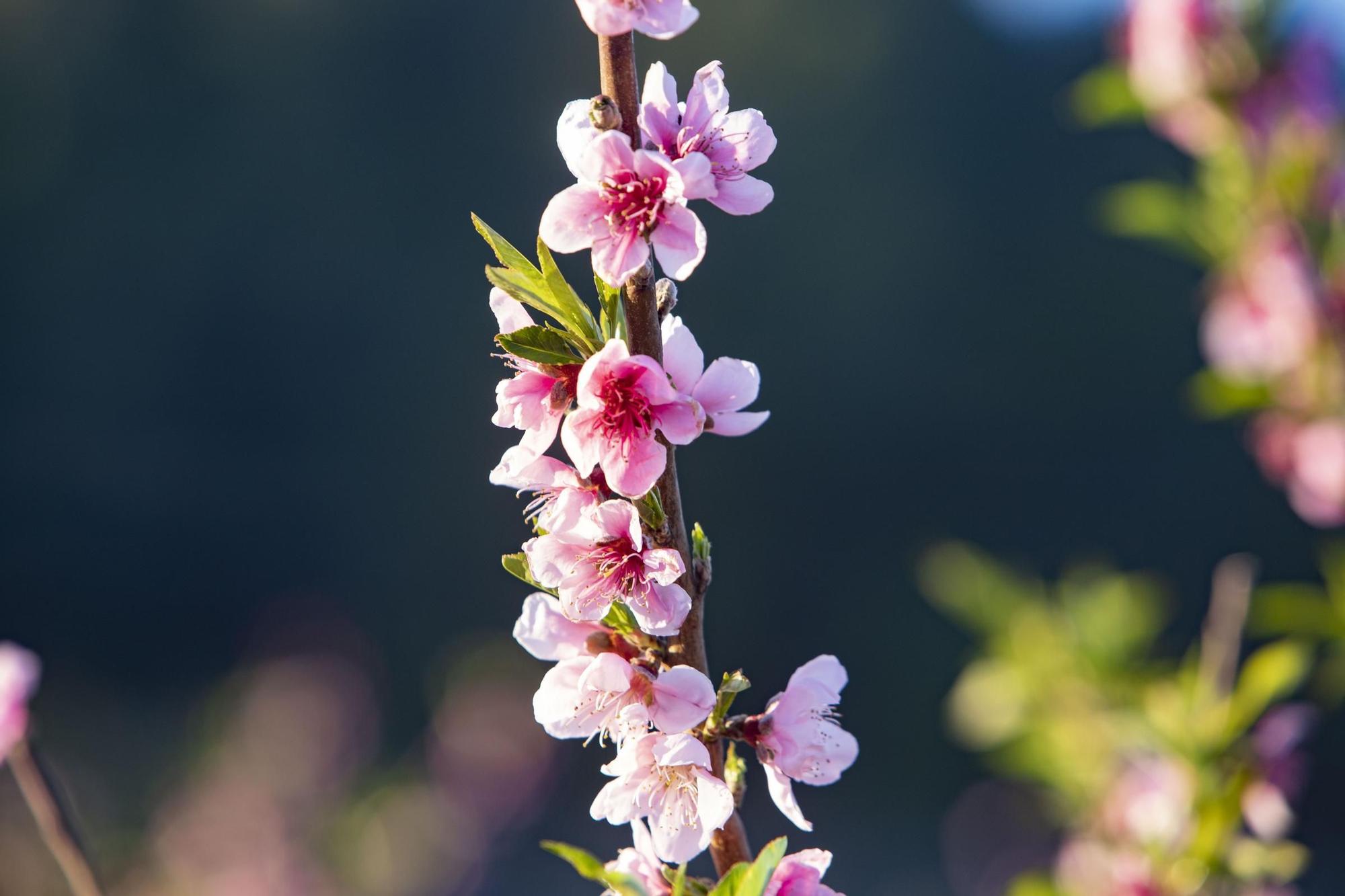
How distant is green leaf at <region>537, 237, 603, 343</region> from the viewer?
2.47ft

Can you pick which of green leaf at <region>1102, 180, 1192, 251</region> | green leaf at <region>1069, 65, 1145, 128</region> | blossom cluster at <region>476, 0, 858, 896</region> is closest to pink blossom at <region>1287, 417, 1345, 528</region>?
green leaf at <region>1102, 180, 1192, 251</region>

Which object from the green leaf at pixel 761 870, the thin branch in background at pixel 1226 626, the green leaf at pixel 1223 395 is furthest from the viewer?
the green leaf at pixel 1223 395

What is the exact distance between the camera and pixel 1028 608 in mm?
1958

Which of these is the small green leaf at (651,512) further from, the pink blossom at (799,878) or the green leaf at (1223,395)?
the green leaf at (1223,395)

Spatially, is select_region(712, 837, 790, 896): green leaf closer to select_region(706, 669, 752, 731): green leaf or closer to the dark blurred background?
select_region(706, 669, 752, 731): green leaf

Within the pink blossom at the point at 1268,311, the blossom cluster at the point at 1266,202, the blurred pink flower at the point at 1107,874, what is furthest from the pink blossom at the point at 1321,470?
the blurred pink flower at the point at 1107,874

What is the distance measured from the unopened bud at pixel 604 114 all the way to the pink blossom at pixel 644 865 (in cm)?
45

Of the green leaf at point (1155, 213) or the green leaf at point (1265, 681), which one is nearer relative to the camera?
the green leaf at point (1265, 681)

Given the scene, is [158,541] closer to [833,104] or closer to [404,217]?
[404,217]

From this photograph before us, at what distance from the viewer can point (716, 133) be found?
0.78 meters

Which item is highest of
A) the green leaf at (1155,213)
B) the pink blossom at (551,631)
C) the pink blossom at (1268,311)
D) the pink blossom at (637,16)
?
the green leaf at (1155,213)

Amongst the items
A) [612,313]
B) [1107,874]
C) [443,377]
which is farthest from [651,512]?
[443,377]

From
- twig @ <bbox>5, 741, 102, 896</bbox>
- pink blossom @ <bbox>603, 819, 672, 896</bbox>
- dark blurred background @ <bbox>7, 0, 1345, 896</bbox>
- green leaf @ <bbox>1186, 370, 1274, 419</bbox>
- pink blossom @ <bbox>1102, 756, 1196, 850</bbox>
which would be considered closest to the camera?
pink blossom @ <bbox>603, 819, 672, 896</bbox>

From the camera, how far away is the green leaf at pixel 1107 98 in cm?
197
